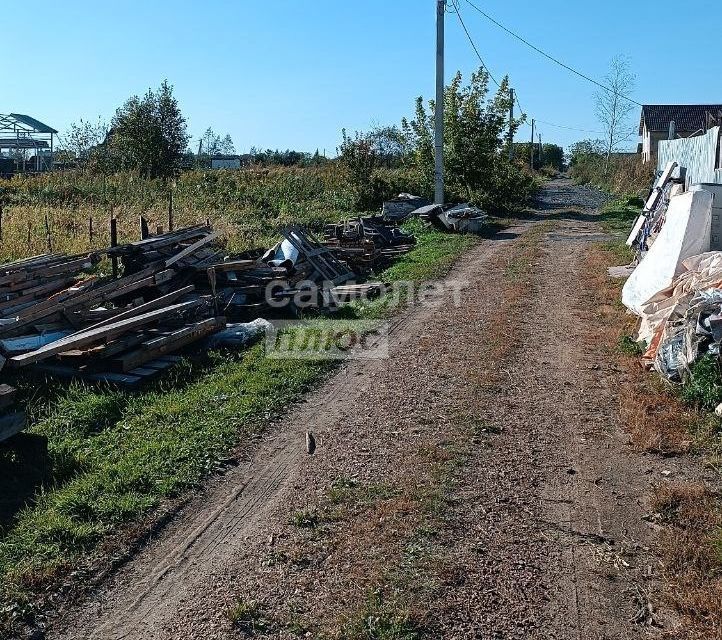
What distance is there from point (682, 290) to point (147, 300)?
7.23 m

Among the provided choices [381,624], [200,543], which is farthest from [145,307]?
[381,624]

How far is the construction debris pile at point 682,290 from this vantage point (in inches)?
284

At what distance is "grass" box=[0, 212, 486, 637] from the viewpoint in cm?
470

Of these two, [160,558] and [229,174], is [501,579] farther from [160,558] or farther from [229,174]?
[229,174]

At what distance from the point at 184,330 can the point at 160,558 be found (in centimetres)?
485

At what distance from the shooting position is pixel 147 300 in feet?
35.8

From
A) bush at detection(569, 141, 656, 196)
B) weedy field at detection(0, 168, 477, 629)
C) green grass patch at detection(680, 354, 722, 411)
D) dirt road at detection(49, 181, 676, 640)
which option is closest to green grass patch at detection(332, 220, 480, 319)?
weedy field at detection(0, 168, 477, 629)

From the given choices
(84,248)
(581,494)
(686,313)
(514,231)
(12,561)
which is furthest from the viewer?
(514,231)

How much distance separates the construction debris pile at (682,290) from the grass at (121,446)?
3.65m

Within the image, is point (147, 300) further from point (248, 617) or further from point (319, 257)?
point (248, 617)

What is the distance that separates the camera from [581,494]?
533 centimetres

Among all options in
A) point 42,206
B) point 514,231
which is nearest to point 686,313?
point 514,231

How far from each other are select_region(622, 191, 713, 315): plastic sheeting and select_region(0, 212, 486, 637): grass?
4.31 metres

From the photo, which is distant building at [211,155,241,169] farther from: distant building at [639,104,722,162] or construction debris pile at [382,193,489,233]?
construction debris pile at [382,193,489,233]
